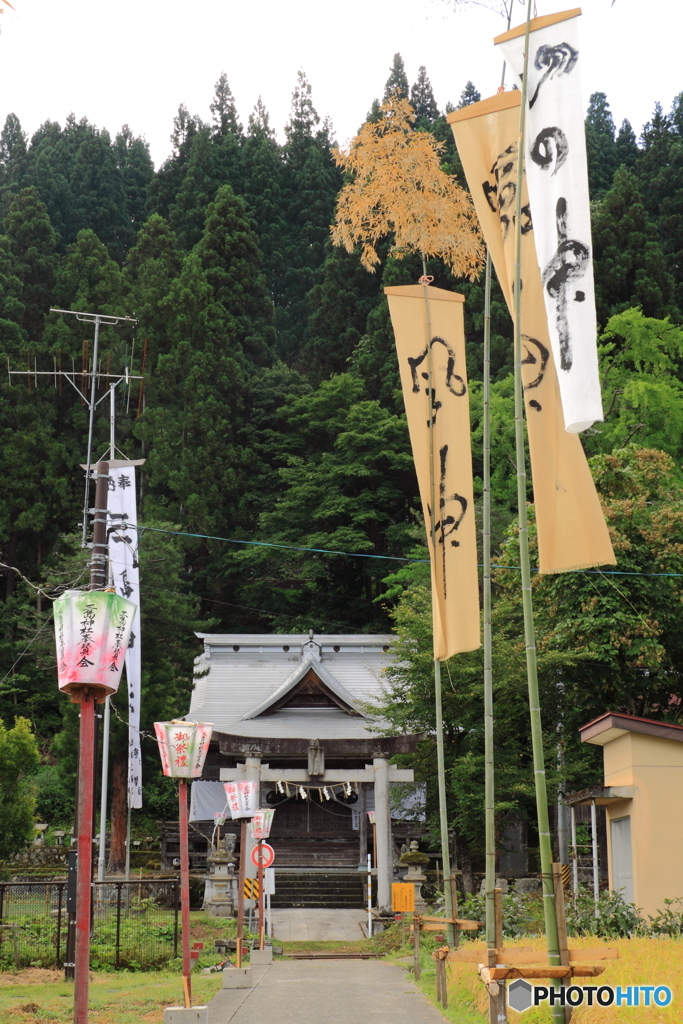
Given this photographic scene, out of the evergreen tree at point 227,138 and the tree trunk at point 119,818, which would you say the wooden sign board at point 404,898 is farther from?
the evergreen tree at point 227,138

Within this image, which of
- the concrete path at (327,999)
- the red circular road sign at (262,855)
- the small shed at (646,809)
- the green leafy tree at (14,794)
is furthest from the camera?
the green leafy tree at (14,794)

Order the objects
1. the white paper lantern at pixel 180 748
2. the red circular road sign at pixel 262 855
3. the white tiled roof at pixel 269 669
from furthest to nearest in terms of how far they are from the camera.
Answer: the white tiled roof at pixel 269 669 → the red circular road sign at pixel 262 855 → the white paper lantern at pixel 180 748

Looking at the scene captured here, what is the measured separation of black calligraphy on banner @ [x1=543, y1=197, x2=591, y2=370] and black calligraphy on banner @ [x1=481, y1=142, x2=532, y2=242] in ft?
2.04

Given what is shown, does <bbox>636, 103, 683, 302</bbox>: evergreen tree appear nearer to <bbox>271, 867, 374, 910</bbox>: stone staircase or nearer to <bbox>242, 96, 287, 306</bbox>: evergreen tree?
<bbox>242, 96, 287, 306</bbox>: evergreen tree

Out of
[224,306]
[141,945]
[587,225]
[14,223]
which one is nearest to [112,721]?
[141,945]

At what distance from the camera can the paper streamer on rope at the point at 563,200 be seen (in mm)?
5453

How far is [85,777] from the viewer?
560 centimetres

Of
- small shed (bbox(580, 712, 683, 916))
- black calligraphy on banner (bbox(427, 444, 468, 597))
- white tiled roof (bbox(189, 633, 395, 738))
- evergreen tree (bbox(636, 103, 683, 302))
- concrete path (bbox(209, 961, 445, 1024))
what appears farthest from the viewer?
evergreen tree (bbox(636, 103, 683, 302))

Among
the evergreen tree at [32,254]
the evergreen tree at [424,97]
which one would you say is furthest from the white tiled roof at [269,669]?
the evergreen tree at [424,97]

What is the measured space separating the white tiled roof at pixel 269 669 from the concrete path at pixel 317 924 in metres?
6.04

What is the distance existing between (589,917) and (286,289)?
134 feet

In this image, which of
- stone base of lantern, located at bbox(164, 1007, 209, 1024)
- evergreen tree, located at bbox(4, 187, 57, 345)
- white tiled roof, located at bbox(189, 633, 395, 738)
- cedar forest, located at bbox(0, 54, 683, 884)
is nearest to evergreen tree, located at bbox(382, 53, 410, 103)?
cedar forest, located at bbox(0, 54, 683, 884)

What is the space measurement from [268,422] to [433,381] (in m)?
31.8

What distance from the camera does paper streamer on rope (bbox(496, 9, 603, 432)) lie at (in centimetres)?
545
